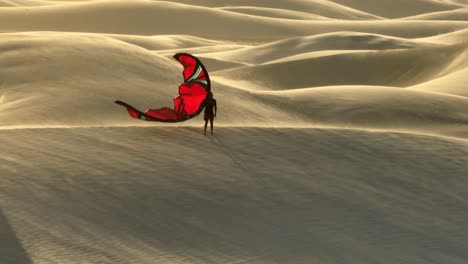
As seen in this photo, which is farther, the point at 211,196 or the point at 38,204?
the point at 211,196

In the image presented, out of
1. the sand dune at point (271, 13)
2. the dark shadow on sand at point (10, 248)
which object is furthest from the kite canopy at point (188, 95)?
the sand dune at point (271, 13)

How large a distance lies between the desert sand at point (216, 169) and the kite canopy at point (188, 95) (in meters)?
0.19

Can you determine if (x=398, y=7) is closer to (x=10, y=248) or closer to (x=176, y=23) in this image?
(x=176, y=23)

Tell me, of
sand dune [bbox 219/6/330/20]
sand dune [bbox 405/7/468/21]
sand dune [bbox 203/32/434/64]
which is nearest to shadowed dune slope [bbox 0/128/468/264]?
sand dune [bbox 203/32/434/64]

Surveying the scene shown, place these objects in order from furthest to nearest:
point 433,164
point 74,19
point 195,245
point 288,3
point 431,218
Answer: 1. point 288,3
2. point 74,19
3. point 433,164
4. point 431,218
5. point 195,245

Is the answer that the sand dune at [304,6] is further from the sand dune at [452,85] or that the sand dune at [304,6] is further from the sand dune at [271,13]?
the sand dune at [452,85]

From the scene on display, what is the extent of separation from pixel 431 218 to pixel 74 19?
69.4 feet

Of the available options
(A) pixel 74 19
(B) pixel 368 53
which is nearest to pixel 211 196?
(B) pixel 368 53

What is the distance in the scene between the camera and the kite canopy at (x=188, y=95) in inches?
220

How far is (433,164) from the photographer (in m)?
6.27

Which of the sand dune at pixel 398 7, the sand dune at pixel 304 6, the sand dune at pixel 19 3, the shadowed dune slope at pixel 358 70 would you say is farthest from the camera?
the sand dune at pixel 398 7

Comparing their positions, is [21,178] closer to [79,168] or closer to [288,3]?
[79,168]

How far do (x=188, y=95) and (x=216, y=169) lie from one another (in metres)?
0.48

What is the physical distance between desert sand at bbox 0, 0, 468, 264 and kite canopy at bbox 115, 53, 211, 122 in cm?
19
